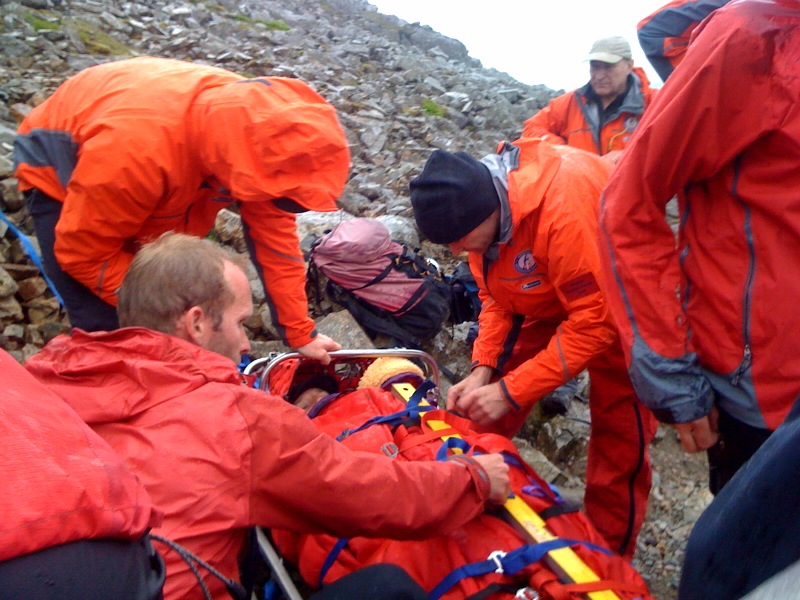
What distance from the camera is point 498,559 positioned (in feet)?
6.74

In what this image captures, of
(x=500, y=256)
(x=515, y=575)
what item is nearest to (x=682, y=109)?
(x=500, y=256)

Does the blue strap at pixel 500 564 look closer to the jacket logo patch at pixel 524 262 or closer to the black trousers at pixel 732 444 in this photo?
the black trousers at pixel 732 444

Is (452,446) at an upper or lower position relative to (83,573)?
lower

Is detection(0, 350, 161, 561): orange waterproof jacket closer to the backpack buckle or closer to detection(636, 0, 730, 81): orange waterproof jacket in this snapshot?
the backpack buckle

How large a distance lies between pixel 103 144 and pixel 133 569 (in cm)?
223

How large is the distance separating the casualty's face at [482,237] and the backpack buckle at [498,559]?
1.39 m

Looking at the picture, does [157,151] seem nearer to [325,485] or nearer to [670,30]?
[325,485]

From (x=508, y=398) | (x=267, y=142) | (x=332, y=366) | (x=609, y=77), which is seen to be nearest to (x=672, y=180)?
(x=508, y=398)

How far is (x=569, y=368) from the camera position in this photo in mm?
2855

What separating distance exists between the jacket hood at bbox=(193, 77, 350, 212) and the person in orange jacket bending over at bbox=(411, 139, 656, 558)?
1.54 feet

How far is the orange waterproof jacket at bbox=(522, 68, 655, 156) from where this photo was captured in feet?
17.6

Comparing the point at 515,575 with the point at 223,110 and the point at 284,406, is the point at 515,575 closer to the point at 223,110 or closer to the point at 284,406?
the point at 284,406

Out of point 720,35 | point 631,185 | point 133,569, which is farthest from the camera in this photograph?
point 631,185

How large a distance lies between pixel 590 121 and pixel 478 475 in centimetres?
435
